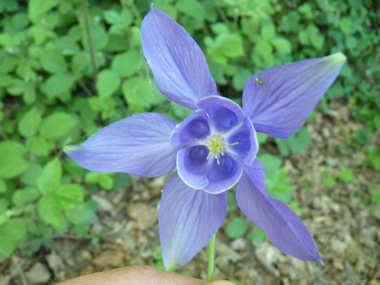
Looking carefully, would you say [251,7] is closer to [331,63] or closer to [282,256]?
[331,63]

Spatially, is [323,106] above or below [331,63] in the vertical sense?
below

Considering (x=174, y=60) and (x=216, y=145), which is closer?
(x=174, y=60)

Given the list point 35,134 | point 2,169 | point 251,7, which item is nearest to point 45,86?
point 35,134

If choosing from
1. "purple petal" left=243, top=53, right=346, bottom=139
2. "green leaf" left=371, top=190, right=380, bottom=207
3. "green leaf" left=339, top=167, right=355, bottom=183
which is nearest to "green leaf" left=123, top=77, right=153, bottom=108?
"purple petal" left=243, top=53, right=346, bottom=139

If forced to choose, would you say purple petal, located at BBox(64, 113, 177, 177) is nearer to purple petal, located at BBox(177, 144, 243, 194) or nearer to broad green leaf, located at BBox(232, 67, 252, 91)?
purple petal, located at BBox(177, 144, 243, 194)

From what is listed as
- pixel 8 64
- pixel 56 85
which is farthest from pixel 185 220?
pixel 8 64

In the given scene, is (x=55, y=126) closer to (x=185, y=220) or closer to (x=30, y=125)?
(x=30, y=125)
